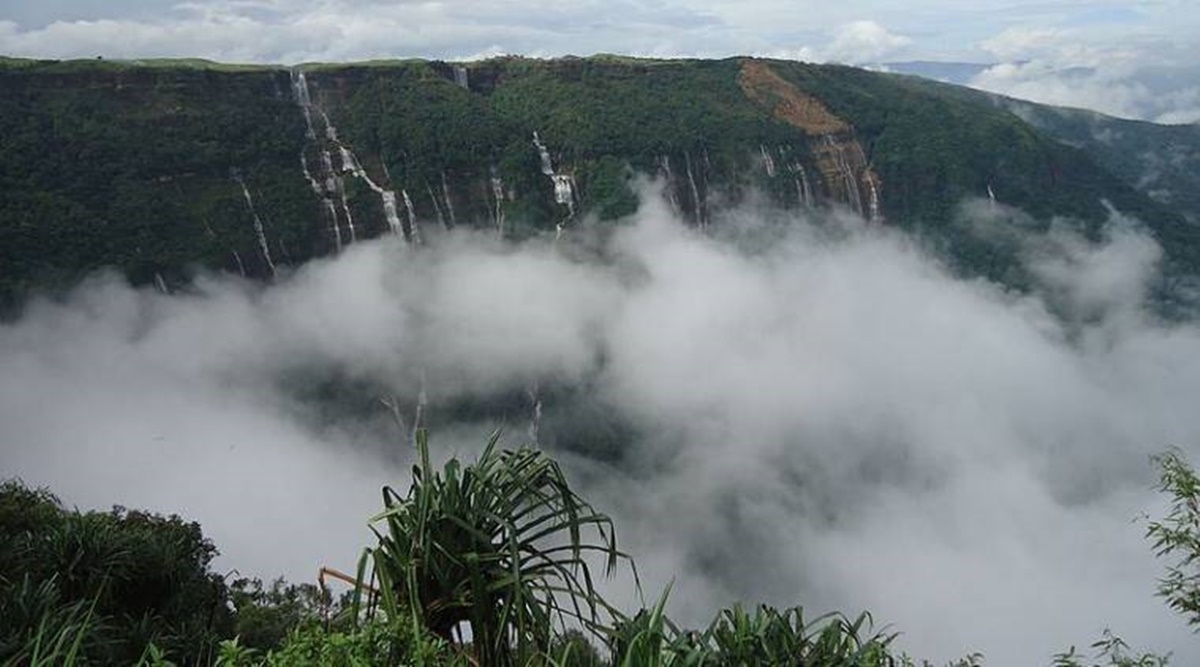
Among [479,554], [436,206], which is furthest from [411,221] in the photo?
[479,554]

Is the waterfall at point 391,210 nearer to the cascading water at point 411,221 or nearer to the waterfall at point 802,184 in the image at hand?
the cascading water at point 411,221

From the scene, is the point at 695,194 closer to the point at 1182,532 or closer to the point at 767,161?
the point at 767,161

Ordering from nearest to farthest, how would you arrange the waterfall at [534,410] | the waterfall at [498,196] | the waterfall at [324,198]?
the waterfall at [534,410]
the waterfall at [324,198]
the waterfall at [498,196]

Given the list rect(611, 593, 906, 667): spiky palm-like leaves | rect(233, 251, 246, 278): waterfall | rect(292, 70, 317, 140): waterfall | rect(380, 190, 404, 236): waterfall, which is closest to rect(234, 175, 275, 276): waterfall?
rect(233, 251, 246, 278): waterfall

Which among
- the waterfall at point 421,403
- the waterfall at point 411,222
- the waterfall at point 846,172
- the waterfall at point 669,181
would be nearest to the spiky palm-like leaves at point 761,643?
the waterfall at point 421,403

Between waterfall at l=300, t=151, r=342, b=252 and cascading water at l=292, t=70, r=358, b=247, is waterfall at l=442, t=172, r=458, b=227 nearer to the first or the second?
cascading water at l=292, t=70, r=358, b=247

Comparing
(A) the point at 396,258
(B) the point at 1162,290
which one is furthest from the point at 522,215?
(B) the point at 1162,290
